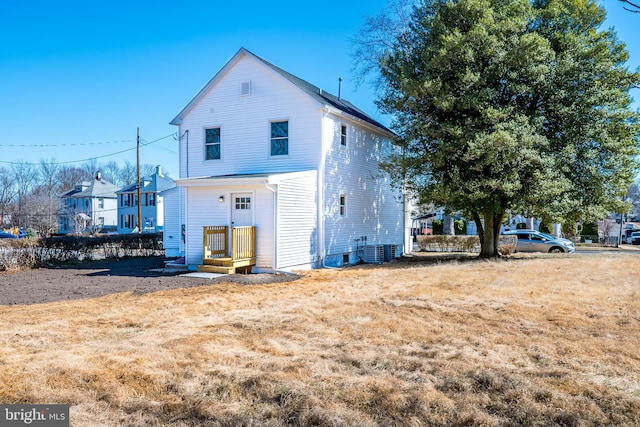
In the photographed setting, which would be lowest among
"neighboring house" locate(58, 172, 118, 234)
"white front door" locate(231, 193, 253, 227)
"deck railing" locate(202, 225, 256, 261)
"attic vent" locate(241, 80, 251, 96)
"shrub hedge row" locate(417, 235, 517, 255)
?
"shrub hedge row" locate(417, 235, 517, 255)

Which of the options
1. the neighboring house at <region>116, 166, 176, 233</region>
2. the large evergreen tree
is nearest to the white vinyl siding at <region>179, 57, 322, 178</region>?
the large evergreen tree

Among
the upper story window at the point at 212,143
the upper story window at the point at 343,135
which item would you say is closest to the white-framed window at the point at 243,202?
the upper story window at the point at 212,143

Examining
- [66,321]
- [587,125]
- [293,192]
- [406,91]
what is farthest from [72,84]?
[587,125]

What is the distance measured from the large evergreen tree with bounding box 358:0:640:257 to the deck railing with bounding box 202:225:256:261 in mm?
6829

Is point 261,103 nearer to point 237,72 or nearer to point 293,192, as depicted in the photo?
point 237,72

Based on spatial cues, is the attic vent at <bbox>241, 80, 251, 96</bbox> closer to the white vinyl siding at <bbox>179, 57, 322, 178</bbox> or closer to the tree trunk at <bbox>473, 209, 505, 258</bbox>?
the white vinyl siding at <bbox>179, 57, 322, 178</bbox>

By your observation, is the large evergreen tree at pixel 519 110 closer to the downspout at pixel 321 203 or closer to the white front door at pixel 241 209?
the downspout at pixel 321 203

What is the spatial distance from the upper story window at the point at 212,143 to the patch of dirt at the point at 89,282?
495 cm

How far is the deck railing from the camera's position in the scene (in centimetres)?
1230

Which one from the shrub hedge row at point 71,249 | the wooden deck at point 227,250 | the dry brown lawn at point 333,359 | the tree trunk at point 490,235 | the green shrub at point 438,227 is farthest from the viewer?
the green shrub at point 438,227

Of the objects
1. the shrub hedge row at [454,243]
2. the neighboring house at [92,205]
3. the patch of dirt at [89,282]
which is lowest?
the patch of dirt at [89,282]

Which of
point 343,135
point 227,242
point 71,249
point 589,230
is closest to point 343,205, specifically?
point 343,135

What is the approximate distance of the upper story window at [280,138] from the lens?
15.0m

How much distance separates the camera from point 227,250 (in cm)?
1350
